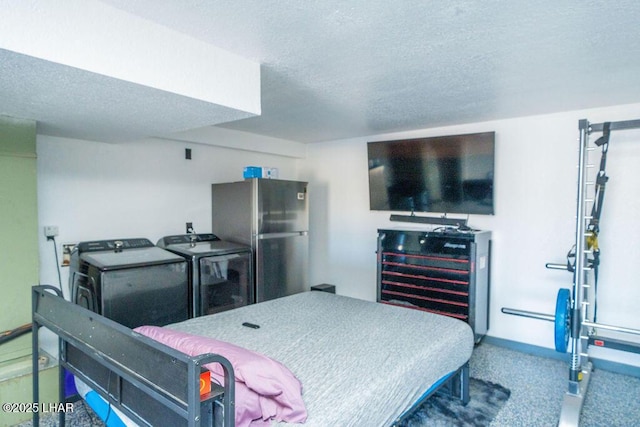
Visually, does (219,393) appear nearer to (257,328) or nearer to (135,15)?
(257,328)

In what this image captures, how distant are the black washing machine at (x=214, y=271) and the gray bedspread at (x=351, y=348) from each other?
0.66m

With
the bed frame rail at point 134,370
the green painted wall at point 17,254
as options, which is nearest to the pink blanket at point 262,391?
the bed frame rail at point 134,370

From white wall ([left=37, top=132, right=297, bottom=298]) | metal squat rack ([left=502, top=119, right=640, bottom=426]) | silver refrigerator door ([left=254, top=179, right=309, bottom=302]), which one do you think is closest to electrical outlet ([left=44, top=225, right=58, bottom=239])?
white wall ([left=37, top=132, right=297, bottom=298])

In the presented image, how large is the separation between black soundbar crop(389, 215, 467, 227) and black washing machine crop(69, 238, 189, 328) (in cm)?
250

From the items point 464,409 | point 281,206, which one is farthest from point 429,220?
point 464,409

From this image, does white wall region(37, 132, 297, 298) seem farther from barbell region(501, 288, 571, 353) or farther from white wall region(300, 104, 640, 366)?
barbell region(501, 288, 571, 353)

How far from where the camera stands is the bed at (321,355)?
1293mm

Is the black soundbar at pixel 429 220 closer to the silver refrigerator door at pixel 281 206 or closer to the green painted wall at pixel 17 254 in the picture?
the silver refrigerator door at pixel 281 206

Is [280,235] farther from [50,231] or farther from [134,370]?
[134,370]

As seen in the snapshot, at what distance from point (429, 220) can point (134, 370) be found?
3.43 m

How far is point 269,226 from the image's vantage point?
3.92 metres

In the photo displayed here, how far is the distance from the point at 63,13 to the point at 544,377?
3930 mm

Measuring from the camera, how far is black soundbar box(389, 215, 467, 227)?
3973 millimetres

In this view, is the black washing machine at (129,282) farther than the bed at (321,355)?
Yes
